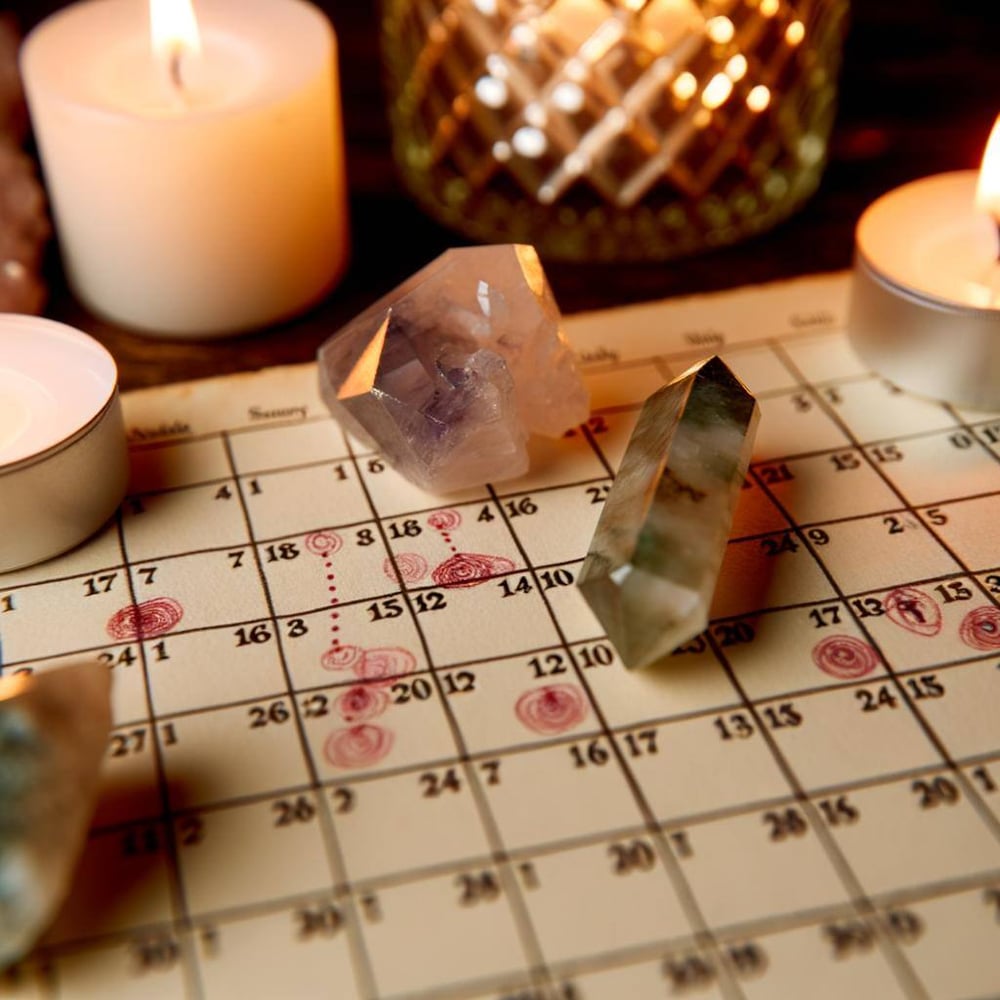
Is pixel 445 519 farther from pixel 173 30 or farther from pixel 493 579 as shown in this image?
pixel 173 30

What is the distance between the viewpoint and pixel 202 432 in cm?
64

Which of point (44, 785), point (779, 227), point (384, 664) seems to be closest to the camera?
point (44, 785)

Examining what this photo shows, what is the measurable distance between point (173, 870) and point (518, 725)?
0.43 ft

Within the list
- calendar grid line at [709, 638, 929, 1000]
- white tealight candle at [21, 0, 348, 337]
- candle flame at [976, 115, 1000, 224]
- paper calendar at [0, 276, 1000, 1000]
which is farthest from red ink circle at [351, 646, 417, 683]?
candle flame at [976, 115, 1000, 224]

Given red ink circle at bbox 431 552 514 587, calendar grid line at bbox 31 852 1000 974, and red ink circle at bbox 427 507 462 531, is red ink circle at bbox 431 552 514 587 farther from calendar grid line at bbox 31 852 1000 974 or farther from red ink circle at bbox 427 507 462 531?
calendar grid line at bbox 31 852 1000 974

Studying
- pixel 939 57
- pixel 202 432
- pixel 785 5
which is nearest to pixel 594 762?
pixel 202 432

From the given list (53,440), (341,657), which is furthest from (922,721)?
(53,440)

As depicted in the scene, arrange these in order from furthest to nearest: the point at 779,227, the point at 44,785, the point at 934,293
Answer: the point at 779,227 < the point at 934,293 < the point at 44,785

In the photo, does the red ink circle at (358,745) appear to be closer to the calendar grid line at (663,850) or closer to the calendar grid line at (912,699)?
the calendar grid line at (663,850)

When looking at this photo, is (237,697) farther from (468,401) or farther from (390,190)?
(390,190)

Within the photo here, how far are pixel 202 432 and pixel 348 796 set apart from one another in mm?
229

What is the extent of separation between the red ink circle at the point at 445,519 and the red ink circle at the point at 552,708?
10 centimetres

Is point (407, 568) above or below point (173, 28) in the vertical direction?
below

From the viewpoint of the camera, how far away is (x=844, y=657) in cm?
52
